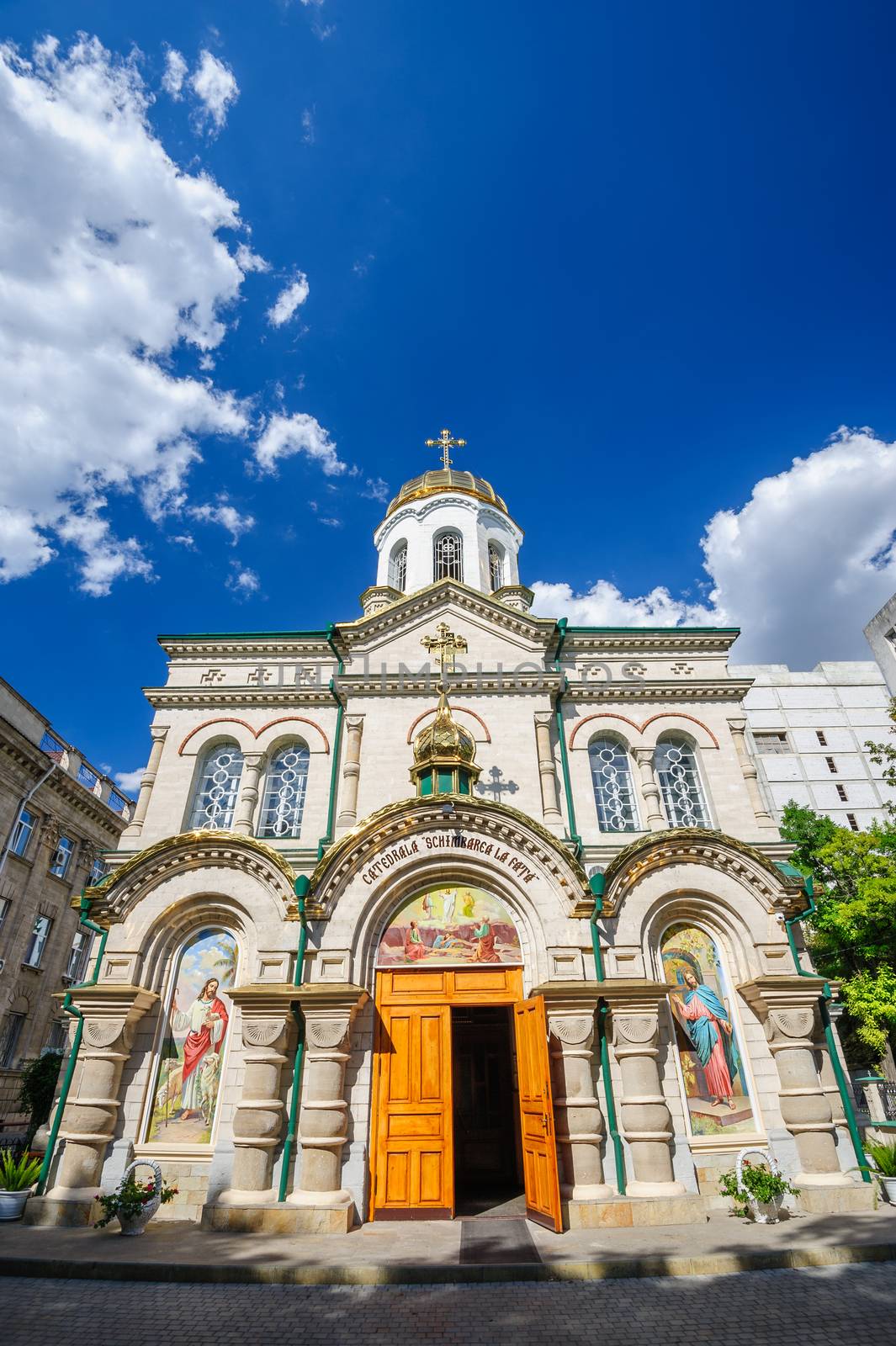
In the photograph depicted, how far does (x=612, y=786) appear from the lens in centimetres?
1689

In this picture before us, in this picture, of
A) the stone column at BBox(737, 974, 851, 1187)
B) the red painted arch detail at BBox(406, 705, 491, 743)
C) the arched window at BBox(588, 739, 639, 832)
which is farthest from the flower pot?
the arched window at BBox(588, 739, 639, 832)

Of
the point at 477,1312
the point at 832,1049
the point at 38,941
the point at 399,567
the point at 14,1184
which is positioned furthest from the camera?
the point at 38,941

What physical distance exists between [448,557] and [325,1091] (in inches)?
651

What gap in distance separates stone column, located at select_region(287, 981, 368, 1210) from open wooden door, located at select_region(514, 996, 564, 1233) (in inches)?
107

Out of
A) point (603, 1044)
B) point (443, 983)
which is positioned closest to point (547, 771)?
point (443, 983)

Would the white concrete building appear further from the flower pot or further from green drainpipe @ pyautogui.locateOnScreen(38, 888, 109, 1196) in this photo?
the flower pot

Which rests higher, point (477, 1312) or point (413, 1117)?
point (413, 1117)

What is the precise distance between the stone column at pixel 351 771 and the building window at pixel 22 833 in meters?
14.7

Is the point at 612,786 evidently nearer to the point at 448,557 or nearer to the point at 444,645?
the point at 444,645

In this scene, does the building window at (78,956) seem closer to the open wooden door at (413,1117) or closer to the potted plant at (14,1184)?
the potted plant at (14,1184)

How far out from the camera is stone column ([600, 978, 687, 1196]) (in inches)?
422

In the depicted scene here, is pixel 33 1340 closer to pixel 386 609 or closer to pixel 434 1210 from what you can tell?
pixel 434 1210

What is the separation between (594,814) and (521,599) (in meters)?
8.41

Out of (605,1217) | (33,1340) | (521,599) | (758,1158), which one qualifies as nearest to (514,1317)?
(605,1217)
